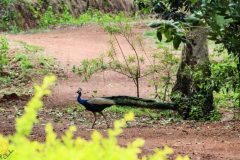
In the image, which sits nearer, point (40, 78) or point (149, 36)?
point (40, 78)

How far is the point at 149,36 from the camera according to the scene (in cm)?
2595

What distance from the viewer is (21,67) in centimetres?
1794

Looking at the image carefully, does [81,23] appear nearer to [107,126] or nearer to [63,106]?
[63,106]

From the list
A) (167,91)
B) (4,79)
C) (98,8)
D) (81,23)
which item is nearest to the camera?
(167,91)

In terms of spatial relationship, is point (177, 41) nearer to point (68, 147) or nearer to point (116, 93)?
point (68, 147)

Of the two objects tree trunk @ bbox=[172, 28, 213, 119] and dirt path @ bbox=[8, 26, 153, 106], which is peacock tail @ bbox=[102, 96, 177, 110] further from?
dirt path @ bbox=[8, 26, 153, 106]

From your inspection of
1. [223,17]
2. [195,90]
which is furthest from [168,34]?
[195,90]

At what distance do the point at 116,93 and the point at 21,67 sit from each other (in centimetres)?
325

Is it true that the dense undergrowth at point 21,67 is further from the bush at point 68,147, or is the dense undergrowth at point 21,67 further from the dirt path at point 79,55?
the bush at point 68,147

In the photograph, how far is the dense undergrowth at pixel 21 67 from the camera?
16281mm

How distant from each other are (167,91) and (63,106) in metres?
2.83

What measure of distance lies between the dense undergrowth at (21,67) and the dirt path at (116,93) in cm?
66

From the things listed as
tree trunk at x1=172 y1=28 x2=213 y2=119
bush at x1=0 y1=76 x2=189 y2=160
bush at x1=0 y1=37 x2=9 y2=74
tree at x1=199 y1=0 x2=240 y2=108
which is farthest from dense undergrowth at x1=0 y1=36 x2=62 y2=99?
bush at x1=0 y1=76 x2=189 y2=160

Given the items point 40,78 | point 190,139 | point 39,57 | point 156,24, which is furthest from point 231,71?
point 39,57
